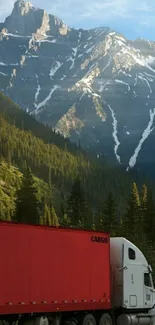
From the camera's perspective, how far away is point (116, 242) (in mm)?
32000

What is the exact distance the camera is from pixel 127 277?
32.0 metres

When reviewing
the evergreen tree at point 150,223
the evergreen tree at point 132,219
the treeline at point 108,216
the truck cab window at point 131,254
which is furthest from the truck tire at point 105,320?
the evergreen tree at point 132,219

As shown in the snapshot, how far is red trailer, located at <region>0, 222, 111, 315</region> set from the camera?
2378 centimetres

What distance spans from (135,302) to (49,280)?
8.17 meters

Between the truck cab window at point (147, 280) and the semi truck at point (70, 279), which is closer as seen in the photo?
the semi truck at point (70, 279)

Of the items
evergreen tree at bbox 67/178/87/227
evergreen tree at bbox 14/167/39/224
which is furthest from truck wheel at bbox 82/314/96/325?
evergreen tree at bbox 67/178/87/227

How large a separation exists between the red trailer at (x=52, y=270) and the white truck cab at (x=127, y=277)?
117cm

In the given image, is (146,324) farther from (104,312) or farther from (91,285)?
(91,285)

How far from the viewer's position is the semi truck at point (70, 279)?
24047mm

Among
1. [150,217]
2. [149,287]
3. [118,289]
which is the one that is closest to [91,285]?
[118,289]

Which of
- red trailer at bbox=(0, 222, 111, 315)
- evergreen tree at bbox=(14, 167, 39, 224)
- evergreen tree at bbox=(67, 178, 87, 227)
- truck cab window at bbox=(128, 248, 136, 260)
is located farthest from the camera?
evergreen tree at bbox=(67, 178, 87, 227)

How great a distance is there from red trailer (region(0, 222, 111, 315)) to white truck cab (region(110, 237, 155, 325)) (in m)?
1.17

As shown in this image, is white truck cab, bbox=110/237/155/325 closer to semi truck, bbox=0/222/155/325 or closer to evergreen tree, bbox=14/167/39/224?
semi truck, bbox=0/222/155/325

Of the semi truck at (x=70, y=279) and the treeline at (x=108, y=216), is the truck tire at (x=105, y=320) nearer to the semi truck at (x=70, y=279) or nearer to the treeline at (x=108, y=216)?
the semi truck at (x=70, y=279)
